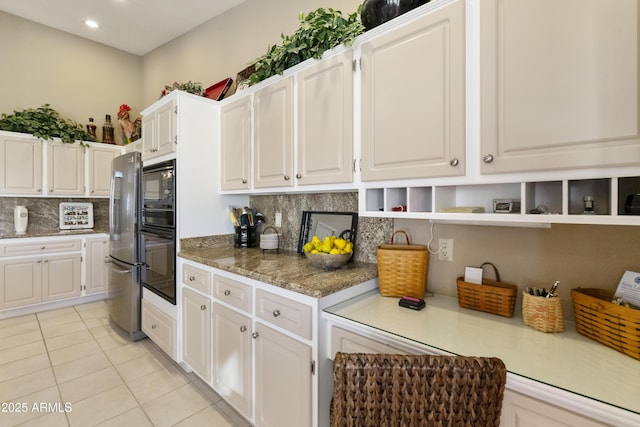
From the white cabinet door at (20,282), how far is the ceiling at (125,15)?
2959 millimetres

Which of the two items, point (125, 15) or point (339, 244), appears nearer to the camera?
point (339, 244)

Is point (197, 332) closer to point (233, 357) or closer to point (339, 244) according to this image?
point (233, 357)

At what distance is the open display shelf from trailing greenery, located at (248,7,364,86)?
Result: 2.79 feet

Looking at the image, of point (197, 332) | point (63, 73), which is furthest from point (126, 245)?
point (63, 73)

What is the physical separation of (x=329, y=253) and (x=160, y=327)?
5.92 ft

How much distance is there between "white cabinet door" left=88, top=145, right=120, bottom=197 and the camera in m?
3.97

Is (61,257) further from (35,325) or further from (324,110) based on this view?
(324,110)

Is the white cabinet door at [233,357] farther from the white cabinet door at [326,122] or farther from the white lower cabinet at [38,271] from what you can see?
the white lower cabinet at [38,271]

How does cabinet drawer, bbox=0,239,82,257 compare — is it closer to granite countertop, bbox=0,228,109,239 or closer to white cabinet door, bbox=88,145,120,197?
granite countertop, bbox=0,228,109,239

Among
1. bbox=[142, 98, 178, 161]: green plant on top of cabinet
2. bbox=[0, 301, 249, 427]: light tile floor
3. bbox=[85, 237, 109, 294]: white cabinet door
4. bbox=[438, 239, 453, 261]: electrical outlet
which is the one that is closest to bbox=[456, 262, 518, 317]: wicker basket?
bbox=[438, 239, 453, 261]: electrical outlet

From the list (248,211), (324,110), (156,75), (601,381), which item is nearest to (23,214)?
(156,75)

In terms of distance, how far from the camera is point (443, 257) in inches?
61.0

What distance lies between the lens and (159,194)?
2.41 metres

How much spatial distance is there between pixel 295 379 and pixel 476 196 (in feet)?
4.07
